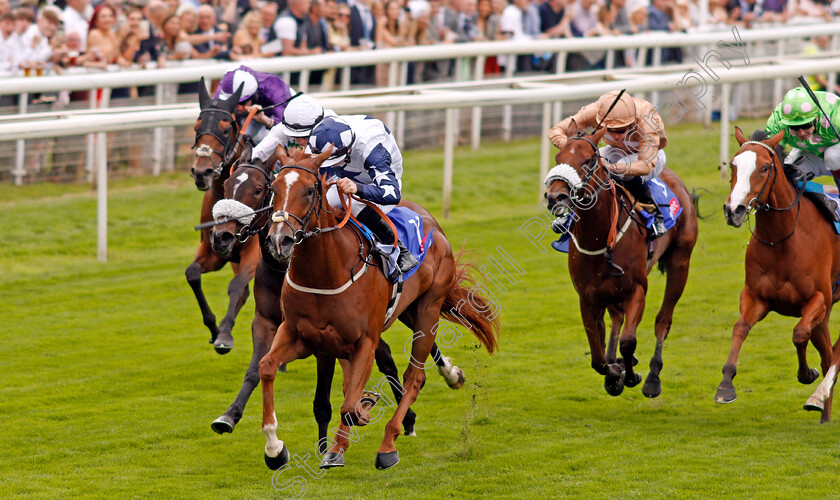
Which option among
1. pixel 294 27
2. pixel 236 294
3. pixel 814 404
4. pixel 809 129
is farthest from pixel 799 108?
pixel 294 27

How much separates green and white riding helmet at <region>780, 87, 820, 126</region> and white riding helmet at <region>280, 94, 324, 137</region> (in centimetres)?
251

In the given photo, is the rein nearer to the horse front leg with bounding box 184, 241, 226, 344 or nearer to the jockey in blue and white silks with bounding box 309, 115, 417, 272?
the jockey in blue and white silks with bounding box 309, 115, 417, 272

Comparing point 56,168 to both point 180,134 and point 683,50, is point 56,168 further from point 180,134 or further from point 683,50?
point 683,50

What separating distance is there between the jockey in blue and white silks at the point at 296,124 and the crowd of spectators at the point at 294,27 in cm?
548

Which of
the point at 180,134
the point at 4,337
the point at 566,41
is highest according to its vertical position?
the point at 566,41

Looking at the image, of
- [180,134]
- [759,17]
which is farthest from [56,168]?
[759,17]

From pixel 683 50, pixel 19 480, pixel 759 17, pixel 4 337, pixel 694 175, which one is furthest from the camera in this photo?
pixel 759 17

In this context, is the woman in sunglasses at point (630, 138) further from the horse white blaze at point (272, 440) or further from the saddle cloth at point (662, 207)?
the horse white blaze at point (272, 440)

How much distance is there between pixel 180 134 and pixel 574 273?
236 inches

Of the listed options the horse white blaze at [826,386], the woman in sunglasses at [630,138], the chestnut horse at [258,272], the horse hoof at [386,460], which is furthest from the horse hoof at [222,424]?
the horse white blaze at [826,386]

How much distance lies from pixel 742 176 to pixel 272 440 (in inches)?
107

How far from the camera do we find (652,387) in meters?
6.95

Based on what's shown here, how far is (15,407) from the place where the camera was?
6.84 m

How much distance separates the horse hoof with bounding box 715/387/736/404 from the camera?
19.8ft
